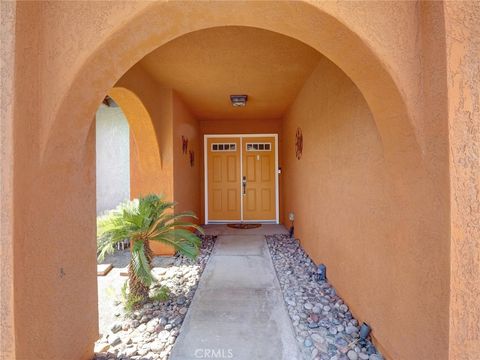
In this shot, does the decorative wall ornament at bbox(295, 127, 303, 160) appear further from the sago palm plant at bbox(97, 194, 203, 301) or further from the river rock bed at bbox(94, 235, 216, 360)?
the river rock bed at bbox(94, 235, 216, 360)

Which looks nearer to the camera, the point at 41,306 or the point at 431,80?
the point at 431,80

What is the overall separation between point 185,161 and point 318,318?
3.60 meters

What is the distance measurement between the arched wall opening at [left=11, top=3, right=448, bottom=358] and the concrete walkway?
0.74 metres

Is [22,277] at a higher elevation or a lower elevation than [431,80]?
lower

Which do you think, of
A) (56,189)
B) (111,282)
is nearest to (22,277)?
(56,189)

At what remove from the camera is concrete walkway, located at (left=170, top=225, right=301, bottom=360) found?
1.94 metres

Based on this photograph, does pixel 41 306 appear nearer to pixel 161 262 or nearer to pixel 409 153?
pixel 409 153

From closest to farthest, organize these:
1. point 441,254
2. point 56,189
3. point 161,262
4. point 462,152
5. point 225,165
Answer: point 462,152
point 441,254
point 56,189
point 161,262
point 225,165

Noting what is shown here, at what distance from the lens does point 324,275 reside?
317cm

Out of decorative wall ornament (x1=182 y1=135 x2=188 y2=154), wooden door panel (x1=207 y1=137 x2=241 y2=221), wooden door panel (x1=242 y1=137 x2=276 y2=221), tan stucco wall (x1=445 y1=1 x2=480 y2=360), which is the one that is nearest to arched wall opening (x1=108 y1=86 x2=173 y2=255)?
decorative wall ornament (x1=182 y1=135 x2=188 y2=154)

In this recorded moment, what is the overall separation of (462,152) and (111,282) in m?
3.69

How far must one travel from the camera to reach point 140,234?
8.76ft

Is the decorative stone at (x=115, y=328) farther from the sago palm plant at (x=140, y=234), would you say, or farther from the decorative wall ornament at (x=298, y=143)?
the decorative wall ornament at (x=298, y=143)

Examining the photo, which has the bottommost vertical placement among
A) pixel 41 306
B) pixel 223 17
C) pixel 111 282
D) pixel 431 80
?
pixel 111 282
